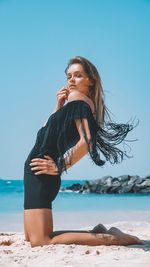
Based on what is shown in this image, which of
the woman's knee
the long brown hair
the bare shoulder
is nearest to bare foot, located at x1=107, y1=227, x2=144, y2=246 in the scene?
the woman's knee

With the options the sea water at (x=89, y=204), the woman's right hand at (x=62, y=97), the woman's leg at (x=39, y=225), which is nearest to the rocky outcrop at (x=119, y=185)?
the sea water at (x=89, y=204)

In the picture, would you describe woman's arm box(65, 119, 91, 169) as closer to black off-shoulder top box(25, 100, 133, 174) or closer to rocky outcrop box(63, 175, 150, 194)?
black off-shoulder top box(25, 100, 133, 174)

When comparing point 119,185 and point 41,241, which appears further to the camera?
point 119,185

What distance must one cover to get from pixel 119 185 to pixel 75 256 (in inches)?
690

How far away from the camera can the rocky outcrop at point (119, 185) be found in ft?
65.4

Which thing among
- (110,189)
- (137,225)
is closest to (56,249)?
(137,225)

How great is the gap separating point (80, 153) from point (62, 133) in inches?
7.8

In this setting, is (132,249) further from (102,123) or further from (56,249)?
(102,123)

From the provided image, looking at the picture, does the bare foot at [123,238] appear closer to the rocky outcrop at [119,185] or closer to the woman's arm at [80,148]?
the woman's arm at [80,148]

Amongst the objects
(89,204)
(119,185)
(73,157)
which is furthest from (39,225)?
(119,185)

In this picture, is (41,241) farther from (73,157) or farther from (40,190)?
(73,157)

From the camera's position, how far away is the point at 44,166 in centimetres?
320

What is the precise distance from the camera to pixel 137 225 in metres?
4.98

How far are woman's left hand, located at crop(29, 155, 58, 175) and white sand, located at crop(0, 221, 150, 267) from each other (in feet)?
1.59
